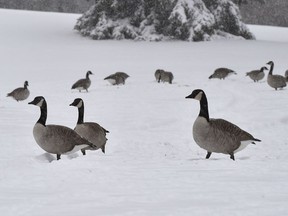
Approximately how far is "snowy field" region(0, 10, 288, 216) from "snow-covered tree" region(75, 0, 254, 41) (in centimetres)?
367

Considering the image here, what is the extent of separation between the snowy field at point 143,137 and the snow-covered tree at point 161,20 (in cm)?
367

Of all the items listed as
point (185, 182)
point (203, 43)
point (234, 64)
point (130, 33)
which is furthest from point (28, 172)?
point (130, 33)

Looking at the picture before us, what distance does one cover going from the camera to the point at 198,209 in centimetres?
419

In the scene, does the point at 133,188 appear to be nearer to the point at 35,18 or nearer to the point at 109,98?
the point at 109,98

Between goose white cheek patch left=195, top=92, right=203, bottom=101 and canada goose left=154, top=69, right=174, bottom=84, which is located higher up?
goose white cheek patch left=195, top=92, right=203, bottom=101

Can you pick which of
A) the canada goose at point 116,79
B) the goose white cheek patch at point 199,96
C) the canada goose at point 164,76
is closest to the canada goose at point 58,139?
the goose white cheek patch at point 199,96

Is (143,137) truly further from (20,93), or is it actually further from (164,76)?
(164,76)

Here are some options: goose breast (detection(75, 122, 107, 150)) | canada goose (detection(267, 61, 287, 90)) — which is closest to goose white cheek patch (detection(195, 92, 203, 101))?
goose breast (detection(75, 122, 107, 150))

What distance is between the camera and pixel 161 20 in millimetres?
36906

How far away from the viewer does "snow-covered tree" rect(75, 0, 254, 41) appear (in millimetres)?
33781

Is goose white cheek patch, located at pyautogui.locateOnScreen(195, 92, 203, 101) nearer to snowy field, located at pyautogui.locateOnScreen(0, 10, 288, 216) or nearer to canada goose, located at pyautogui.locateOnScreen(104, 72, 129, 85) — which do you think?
snowy field, located at pyautogui.locateOnScreen(0, 10, 288, 216)

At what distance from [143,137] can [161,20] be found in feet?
90.6

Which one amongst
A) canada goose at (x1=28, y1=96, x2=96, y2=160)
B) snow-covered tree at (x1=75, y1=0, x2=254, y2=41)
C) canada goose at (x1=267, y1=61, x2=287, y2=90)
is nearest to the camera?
canada goose at (x1=28, y1=96, x2=96, y2=160)

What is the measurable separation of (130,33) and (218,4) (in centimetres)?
746
